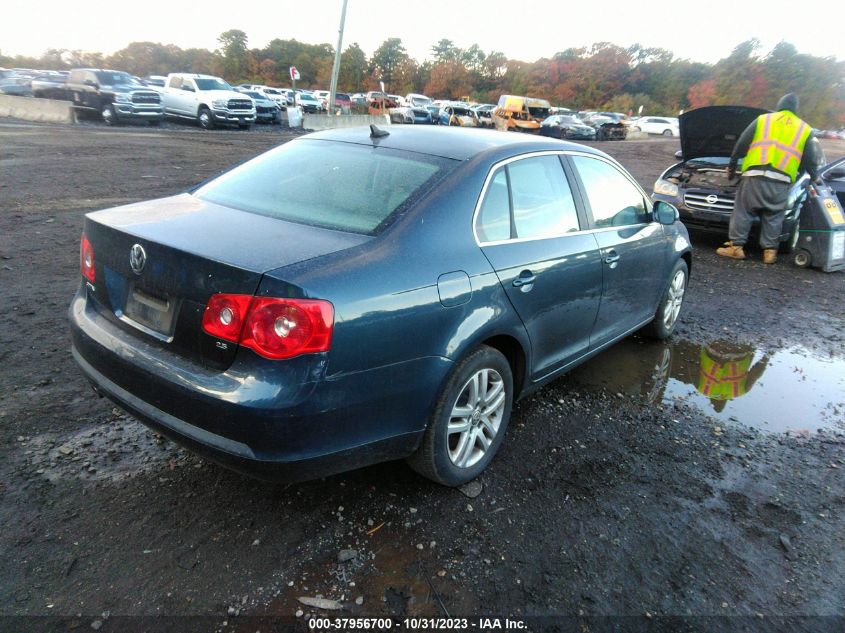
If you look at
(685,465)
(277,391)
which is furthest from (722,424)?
(277,391)

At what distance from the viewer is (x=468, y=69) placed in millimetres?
84500

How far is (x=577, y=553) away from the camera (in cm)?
254

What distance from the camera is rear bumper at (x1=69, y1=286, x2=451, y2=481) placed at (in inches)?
83.7

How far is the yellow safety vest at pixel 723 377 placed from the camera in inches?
169

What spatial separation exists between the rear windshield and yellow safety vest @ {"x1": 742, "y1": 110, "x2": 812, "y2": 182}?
20.7 ft

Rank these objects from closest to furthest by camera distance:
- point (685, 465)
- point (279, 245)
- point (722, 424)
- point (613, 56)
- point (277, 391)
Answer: point (277, 391), point (279, 245), point (685, 465), point (722, 424), point (613, 56)

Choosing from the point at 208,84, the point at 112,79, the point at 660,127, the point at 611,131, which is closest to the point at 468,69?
the point at 660,127

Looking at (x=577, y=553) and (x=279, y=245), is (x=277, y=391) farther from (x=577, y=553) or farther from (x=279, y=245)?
(x=577, y=553)

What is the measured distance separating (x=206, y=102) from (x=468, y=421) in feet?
77.6

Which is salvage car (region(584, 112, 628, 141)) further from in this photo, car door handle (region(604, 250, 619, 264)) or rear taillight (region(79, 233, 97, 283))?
rear taillight (region(79, 233, 97, 283))

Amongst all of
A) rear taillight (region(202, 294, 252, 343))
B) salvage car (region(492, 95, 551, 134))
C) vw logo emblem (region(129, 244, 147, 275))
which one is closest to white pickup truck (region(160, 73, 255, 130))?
salvage car (region(492, 95, 551, 134))

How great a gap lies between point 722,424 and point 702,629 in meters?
1.87

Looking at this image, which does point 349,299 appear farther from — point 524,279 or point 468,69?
point 468,69

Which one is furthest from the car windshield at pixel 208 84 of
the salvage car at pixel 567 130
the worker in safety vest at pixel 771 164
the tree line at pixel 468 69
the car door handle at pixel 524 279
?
the tree line at pixel 468 69
